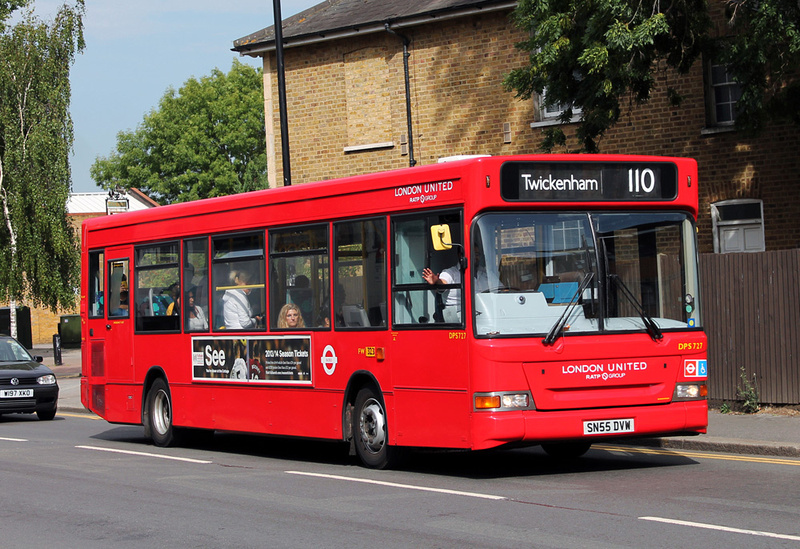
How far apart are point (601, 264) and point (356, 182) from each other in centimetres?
277

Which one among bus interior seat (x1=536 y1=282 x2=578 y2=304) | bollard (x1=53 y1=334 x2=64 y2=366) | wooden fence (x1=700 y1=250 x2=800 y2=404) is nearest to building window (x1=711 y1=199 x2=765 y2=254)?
wooden fence (x1=700 y1=250 x2=800 y2=404)

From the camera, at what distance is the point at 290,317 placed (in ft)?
42.4

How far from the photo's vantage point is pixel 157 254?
15602 mm

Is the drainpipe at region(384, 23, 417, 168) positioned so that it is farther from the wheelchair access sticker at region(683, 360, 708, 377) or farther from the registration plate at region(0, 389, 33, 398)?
the wheelchair access sticker at region(683, 360, 708, 377)

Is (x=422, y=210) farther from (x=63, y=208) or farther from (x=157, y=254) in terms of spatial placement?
(x=63, y=208)

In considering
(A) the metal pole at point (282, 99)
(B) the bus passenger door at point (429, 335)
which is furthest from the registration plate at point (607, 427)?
(A) the metal pole at point (282, 99)

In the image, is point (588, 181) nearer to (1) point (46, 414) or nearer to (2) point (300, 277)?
(2) point (300, 277)

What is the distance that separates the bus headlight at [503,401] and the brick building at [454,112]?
1114 cm

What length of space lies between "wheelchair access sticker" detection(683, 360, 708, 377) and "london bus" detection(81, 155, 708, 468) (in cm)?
2

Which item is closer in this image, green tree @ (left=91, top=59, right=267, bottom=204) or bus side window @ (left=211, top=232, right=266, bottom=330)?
bus side window @ (left=211, top=232, right=266, bottom=330)

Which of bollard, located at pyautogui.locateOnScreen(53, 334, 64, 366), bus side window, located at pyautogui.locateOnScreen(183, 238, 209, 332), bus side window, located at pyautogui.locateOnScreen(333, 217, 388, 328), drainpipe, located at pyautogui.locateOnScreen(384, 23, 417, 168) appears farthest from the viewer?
bollard, located at pyautogui.locateOnScreen(53, 334, 64, 366)

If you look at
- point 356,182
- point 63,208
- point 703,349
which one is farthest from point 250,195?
point 63,208

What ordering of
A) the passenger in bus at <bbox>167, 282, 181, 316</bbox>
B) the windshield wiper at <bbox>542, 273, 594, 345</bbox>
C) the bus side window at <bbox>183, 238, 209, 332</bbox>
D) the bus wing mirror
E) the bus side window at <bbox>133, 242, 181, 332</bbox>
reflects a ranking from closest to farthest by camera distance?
the windshield wiper at <bbox>542, 273, 594, 345</bbox> < the bus wing mirror < the bus side window at <bbox>183, 238, 209, 332</bbox> < the passenger in bus at <bbox>167, 282, 181, 316</bbox> < the bus side window at <bbox>133, 242, 181, 332</bbox>

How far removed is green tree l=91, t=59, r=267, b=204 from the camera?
7338 cm
